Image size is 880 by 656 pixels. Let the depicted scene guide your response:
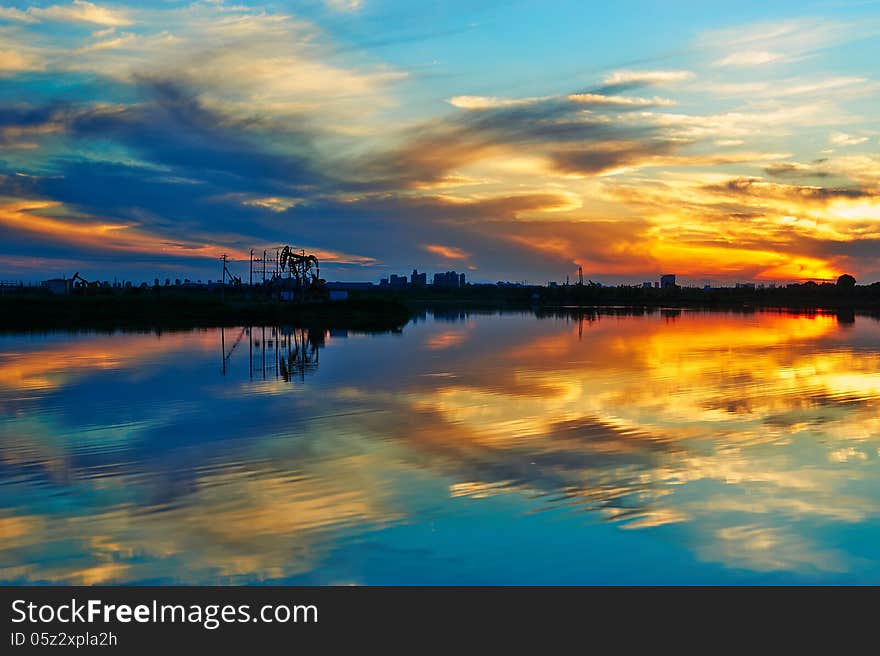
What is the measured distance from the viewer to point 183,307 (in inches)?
2459

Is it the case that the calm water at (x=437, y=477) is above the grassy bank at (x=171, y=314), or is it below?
below

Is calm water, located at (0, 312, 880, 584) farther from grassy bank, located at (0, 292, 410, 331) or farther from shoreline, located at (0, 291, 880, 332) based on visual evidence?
grassy bank, located at (0, 292, 410, 331)

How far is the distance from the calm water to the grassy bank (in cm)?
3050

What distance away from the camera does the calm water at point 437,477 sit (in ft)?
27.9

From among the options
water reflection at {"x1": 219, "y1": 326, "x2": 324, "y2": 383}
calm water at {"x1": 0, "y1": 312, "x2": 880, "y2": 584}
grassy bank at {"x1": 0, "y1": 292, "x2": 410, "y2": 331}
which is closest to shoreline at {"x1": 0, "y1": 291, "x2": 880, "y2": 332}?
grassy bank at {"x1": 0, "y1": 292, "x2": 410, "y2": 331}

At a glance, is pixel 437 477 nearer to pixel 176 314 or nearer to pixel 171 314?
pixel 176 314

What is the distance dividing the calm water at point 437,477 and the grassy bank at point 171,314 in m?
30.5

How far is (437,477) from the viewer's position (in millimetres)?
12062

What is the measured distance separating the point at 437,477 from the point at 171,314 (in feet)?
177

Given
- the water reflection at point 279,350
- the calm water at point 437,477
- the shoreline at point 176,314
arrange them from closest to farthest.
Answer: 1. the calm water at point 437,477
2. the water reflection at point 279,350
3. the shoreline at point 176,314

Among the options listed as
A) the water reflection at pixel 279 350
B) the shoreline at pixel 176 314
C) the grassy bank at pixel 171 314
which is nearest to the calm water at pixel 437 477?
the water reflection at pixel 279 350

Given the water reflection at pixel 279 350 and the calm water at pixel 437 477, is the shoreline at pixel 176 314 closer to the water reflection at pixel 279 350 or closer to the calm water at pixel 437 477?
the water reflection at pixel 279 350
